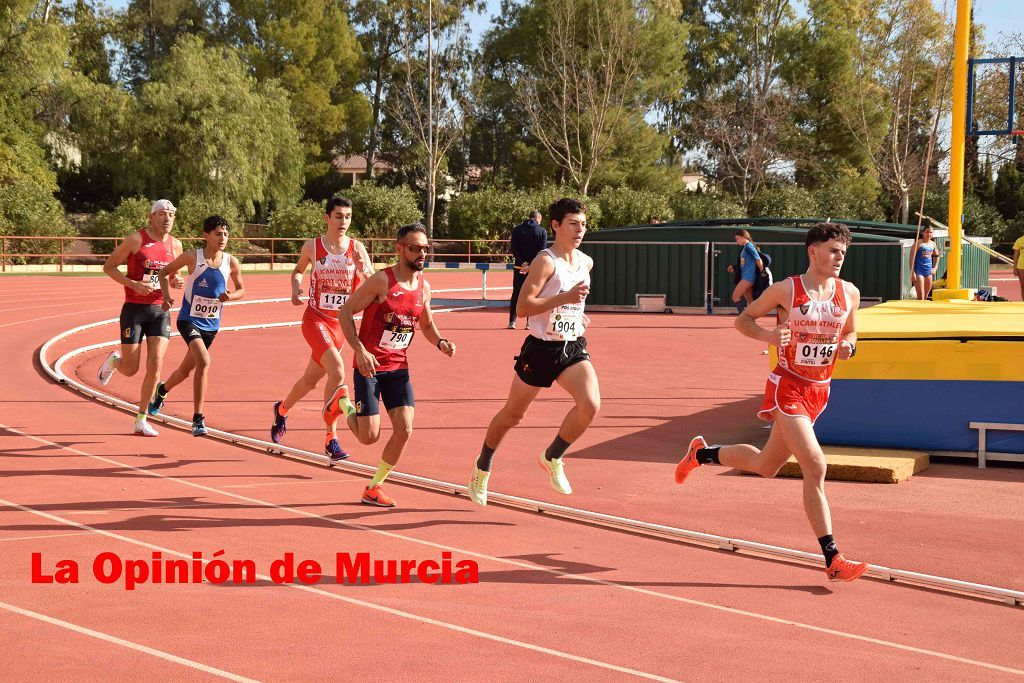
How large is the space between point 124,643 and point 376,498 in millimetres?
2952

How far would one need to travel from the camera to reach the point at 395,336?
26.0 feet

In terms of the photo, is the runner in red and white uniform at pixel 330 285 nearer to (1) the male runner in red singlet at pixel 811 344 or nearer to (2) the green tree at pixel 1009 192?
(1) the male runner in red singlet at pixel 811 344

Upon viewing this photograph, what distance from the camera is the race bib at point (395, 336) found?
789 cm

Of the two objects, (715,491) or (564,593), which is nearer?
(564,593)

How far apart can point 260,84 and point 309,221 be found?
42.4 feet

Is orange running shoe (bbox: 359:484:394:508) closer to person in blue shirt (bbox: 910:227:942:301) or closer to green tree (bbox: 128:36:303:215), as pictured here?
person in blue shirt (bbox: 910:227:942:301)

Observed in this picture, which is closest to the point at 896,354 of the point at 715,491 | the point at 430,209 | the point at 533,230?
the point at 715,491

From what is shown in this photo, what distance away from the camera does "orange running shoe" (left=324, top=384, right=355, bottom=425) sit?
8.99m

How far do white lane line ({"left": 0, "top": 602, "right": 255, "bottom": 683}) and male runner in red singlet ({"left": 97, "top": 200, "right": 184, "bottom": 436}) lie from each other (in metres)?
5.21

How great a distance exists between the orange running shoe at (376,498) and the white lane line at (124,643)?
2.77 metres

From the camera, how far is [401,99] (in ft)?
224

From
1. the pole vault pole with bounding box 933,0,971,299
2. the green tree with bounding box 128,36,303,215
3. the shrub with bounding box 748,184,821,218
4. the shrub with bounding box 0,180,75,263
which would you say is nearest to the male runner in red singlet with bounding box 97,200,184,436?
the pole vault pole with bounding box 933,0,971,299

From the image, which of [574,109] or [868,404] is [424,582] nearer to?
[868,404]

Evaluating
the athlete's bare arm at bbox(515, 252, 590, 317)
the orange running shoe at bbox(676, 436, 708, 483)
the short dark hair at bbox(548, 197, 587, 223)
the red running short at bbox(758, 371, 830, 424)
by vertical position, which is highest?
the short dark hair at bbox(548, 197, 587, 223)
